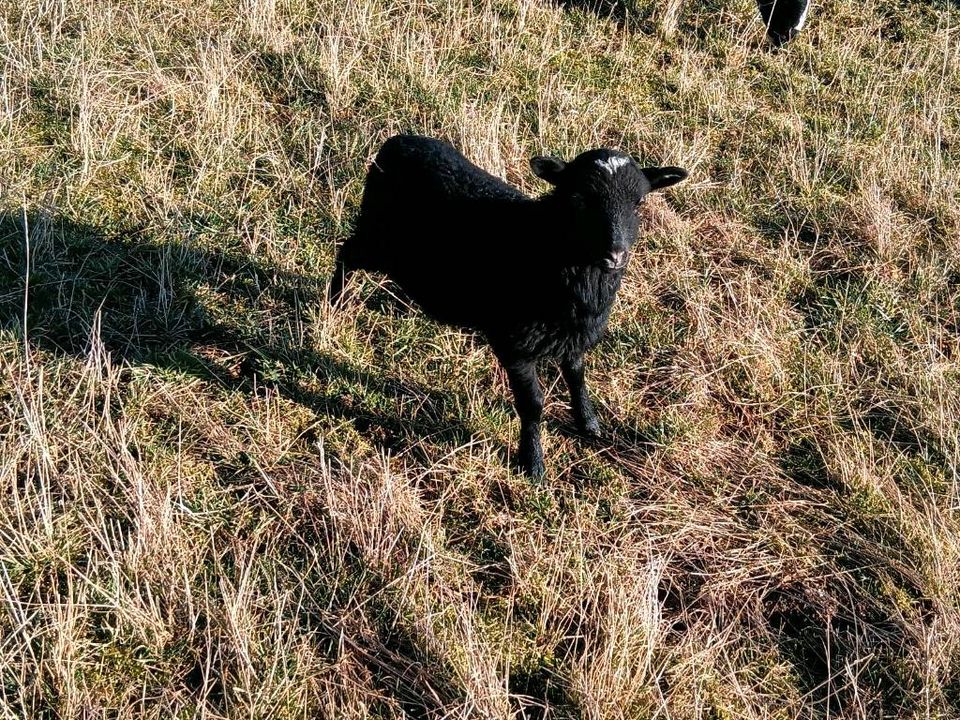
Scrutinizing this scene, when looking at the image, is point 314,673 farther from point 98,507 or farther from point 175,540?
point 98,507

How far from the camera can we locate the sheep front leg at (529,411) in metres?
3.98

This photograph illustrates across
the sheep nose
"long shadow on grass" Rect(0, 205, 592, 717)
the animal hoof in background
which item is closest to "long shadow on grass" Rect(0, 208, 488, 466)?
"long shadow on grass" Rect(0, 205, 592, 717)

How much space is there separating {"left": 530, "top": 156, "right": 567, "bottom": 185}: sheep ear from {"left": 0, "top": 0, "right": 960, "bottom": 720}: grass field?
1.44 m

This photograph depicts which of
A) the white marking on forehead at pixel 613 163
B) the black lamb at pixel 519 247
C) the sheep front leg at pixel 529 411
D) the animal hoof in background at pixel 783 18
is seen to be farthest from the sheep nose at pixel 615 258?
the animal hoof in background at pixel 783 18

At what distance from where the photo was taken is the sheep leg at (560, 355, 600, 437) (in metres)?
4.28

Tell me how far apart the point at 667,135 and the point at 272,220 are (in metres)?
3.31

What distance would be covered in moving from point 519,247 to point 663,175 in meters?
0.75

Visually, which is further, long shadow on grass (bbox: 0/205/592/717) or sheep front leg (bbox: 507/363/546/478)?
long shadow on grass (bbox: 0/205/592/717)

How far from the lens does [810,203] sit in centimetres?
622

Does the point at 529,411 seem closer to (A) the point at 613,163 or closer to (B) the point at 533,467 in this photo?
(B) the point at 533,467

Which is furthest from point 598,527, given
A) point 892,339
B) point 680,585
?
point 892,339

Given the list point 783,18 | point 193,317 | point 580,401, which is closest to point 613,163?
point 580,401

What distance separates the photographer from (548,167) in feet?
12.0

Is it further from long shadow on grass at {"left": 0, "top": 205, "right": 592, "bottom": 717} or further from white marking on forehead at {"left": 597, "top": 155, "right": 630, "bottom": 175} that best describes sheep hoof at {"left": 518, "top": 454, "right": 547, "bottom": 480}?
white marking on forehead at {"left": 597, "top": 155, "right": 630, "bottom": 175}
